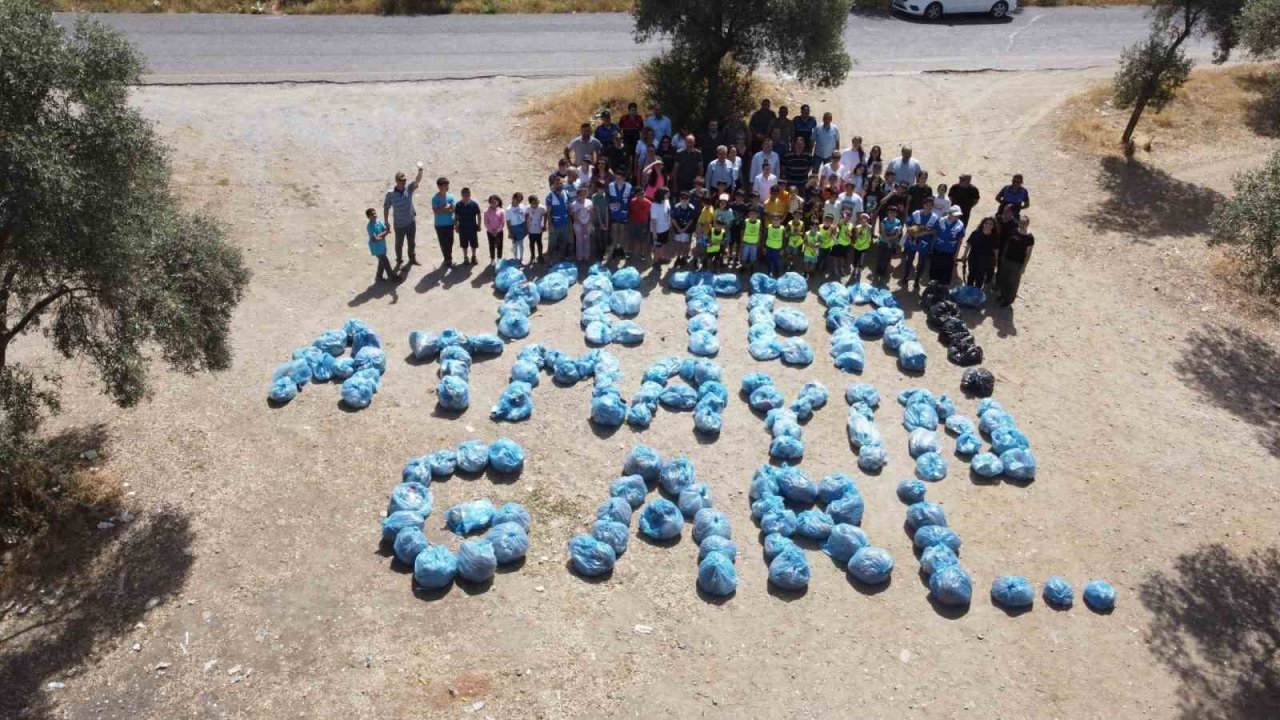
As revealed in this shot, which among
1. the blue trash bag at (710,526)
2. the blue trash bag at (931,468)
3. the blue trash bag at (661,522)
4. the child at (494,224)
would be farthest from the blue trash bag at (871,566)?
the child at (494,224)

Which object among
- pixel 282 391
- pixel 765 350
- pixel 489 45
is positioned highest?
pixel 489 45

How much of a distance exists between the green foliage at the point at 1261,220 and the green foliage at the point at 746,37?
27.9 feet

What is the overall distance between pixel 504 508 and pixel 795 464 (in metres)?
3.57

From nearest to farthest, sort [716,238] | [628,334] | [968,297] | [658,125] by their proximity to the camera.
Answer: [628,334] → [968,297] → [716,238] → [658,125]

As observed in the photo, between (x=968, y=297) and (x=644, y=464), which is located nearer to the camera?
(x=644, y=464)

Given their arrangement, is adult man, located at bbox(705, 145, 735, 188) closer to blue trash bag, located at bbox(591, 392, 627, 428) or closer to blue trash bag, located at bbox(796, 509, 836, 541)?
blue trash bag, located at bbox(591, 392, 627, 428)

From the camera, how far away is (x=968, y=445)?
11.5m

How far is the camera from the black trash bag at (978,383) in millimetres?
12609

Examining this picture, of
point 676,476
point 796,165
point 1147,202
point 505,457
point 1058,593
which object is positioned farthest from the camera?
point 1147,202

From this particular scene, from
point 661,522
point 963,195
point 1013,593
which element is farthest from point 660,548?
point 963,195

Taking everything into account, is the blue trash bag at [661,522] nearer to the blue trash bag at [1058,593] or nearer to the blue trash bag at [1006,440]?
the blue trash bag at [1058,593]

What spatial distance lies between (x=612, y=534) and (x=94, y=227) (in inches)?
224

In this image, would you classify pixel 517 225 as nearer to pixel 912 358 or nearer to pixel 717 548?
A: pixel 912 358

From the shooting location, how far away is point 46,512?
10234mm
